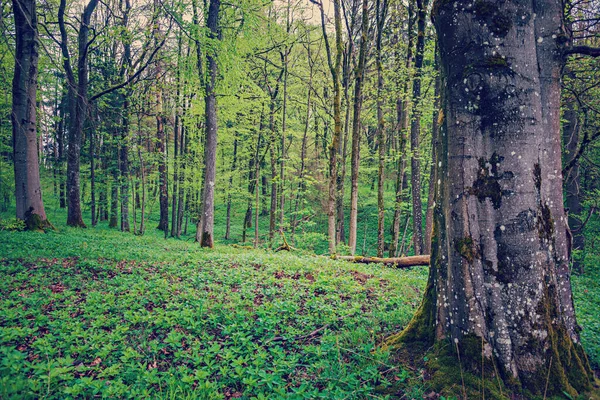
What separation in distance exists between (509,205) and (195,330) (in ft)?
12.0

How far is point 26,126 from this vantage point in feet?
34.3

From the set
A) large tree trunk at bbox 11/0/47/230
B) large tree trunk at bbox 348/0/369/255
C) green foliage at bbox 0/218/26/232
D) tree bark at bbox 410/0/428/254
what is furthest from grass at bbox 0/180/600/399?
tree bark at bbox 410/0/428/254

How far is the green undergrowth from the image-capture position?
108 inches

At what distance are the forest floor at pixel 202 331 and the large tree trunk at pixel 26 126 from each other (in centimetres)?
521

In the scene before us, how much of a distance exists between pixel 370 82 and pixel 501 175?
13351mm

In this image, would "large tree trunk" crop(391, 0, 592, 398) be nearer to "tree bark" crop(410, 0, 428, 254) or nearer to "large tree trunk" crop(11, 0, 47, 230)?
"tree bark" crop(410, 0, 428, 254)

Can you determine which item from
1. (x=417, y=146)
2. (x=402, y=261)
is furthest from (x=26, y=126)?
(x=417, y=146)

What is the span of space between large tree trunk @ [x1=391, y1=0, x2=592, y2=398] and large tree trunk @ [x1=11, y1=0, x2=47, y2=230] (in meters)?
12.9

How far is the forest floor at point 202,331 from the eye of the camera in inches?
107

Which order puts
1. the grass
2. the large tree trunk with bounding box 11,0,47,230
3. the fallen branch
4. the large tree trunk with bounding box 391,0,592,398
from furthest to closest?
the large tree trunk with bounding box 11,0,47,230, the fallen branch, the grass, the large tree trunk with bounding box 391,0,592,398

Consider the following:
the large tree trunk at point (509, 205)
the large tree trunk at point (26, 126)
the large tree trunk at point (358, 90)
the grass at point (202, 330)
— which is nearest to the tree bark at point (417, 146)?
the large tree trunk at point (358, 90)

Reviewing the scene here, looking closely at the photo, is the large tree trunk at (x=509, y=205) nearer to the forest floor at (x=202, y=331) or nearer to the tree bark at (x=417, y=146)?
the forest floor at (x=202, y=331)

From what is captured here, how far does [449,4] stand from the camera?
2797 millimetres

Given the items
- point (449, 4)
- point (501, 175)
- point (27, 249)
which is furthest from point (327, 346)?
point (27, 249)
